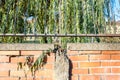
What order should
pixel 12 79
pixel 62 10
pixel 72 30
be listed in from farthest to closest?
pixel 62 10 < pixel 72 30 < pixel 12 79

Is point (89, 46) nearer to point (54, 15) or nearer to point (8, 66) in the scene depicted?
point (8, 66)

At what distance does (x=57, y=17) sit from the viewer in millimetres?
4477

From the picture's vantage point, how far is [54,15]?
14.7 feet

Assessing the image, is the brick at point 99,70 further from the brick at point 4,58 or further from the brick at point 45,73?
the brick at point 4,58

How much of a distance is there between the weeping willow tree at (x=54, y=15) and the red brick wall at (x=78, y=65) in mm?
1116

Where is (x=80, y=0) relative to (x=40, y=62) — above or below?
above

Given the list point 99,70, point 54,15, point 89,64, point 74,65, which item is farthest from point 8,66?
point 54,15

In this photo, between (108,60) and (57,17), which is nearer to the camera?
(108,60)

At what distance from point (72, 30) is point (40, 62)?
4.82ft

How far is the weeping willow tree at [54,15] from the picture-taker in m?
4.33

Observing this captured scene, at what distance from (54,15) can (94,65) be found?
1642 mm

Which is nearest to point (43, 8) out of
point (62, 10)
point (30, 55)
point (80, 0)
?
point (62, 10)

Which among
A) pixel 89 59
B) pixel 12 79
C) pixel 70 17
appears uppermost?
pixel 70 17

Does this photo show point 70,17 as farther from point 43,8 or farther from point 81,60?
point 81,60
